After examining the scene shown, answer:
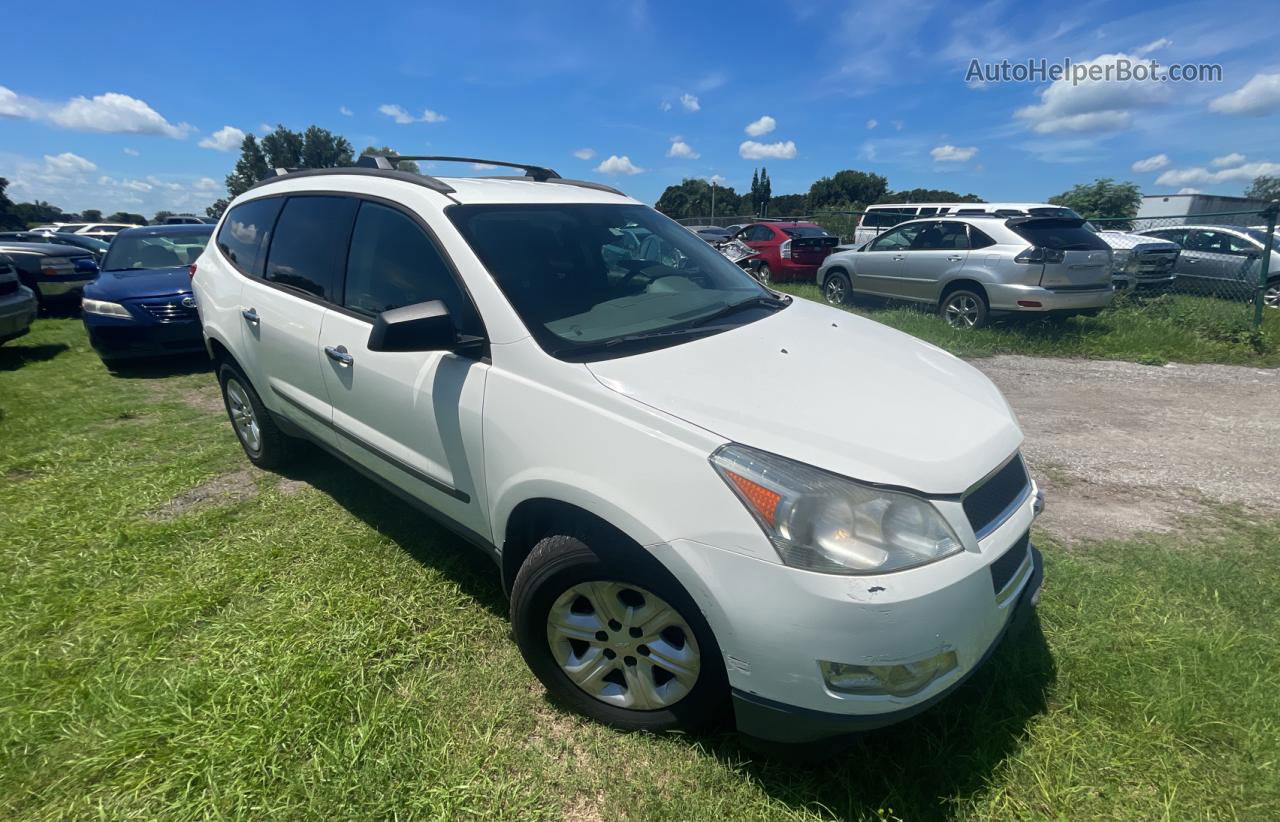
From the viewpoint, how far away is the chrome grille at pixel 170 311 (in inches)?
253

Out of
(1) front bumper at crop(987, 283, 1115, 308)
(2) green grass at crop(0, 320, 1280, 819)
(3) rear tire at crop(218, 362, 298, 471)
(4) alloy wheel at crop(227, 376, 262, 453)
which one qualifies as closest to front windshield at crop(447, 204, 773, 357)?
(2) green grass at crop(0, 320, 1280, 819)

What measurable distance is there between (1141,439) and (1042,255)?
386 cm

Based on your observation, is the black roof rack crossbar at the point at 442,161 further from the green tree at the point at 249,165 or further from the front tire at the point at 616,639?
the green tree at the point at 249,165

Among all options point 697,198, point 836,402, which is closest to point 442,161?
point 836,402

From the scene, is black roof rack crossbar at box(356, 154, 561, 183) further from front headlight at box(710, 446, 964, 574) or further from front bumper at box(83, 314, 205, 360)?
front bumper at box(83, 314, 205, 360)

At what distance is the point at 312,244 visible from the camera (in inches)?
123

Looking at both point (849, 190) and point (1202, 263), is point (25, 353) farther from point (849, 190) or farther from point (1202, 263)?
point (849, 190)

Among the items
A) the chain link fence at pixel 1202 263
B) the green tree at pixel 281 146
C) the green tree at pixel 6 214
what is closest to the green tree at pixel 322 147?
the green tree at pixel 281 146

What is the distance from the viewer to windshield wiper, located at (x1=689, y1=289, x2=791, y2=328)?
2500 mm

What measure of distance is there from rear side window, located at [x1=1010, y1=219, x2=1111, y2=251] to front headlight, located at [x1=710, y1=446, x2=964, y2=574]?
7710 mm

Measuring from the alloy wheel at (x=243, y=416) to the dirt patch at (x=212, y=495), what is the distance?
0.69 feet

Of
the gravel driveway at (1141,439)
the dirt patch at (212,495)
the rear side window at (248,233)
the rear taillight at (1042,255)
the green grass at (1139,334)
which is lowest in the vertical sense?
the gravel driveway at (1141,439)

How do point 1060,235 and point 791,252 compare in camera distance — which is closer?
point 1060,235

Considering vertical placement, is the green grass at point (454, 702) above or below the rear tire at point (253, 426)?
below
